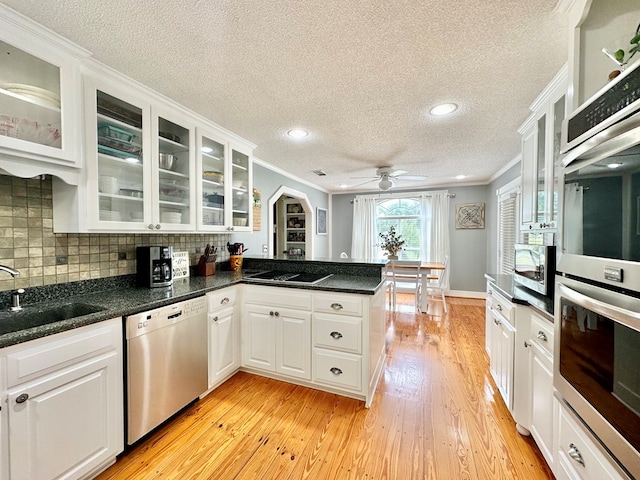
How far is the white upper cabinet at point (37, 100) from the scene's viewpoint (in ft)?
4.20

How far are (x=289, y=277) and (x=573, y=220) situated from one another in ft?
6.76

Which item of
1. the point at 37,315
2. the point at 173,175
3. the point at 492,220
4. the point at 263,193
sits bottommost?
the point at 37,315

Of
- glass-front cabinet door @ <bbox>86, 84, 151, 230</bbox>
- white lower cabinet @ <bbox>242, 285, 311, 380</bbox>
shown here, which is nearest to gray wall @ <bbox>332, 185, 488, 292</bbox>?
white lower cabinet @ <bbox>242, 285, 311, 380</bbox>

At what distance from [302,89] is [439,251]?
4.72 m

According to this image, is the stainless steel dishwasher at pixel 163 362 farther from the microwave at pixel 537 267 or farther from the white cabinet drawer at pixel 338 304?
the microwave at pixel 537 267

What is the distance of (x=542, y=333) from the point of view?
145cm

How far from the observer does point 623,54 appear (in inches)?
39.2

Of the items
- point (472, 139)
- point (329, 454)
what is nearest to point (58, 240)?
point (329, 454)

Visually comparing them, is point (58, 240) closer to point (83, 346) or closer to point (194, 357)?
point (83, 346)

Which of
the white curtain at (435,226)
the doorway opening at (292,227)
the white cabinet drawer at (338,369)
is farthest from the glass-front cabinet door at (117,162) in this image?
the white curtain at (435,226)

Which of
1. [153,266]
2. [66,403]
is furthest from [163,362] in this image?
[153,266]

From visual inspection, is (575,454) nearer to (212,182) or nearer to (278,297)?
(278,297)

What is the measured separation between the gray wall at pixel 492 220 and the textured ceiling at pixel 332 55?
2.22 metres

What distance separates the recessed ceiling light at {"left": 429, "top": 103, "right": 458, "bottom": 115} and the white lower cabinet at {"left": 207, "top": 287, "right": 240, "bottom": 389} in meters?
2.32
